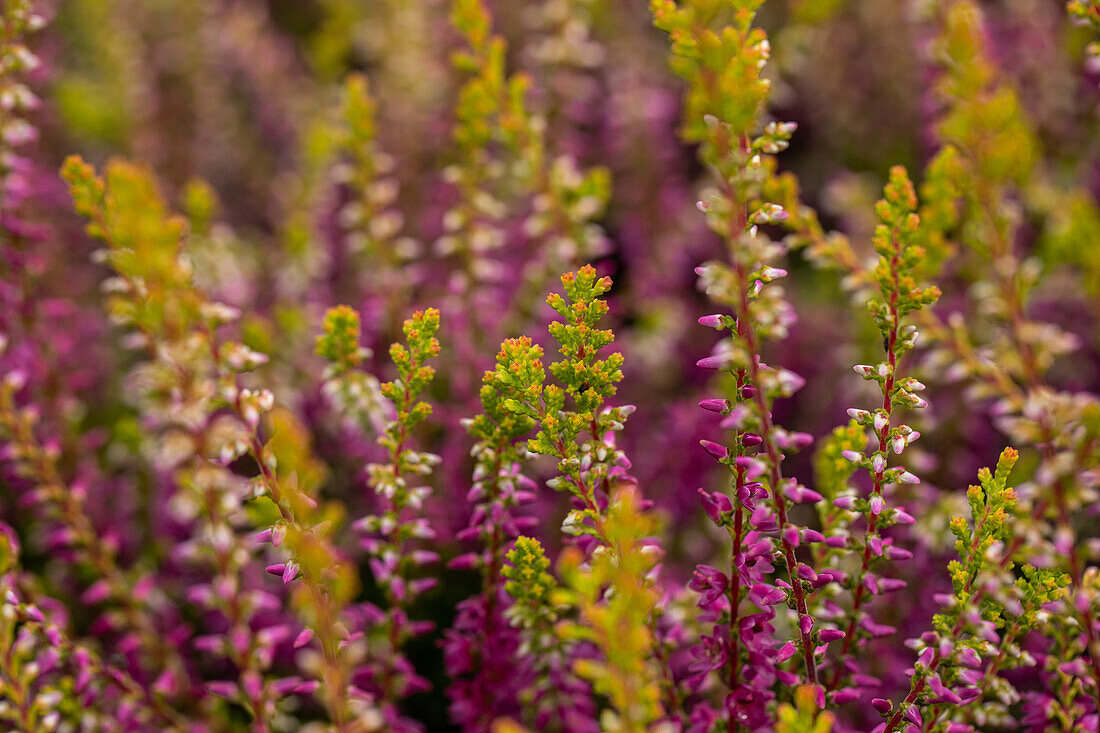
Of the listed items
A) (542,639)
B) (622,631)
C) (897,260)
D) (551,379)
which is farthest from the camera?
(551,379)

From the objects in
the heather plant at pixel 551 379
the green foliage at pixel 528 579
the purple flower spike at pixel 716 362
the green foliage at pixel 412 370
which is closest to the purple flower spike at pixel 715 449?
the heather plant at pixel 551 379

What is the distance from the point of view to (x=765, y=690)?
1.02 metres

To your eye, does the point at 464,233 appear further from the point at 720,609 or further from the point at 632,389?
the point at 720,609

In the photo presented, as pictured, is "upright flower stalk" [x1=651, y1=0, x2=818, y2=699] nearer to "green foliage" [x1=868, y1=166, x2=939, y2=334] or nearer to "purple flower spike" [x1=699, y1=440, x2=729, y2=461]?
"purple flower spike" [x1=699, y1=440, x2=729, y2=461]

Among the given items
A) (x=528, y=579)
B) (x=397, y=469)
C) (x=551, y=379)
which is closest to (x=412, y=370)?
(x=397, y=469)

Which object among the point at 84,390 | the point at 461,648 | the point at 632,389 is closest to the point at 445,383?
the point at 632,389

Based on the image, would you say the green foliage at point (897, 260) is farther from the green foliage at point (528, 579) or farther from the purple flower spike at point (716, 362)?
the green foliage at point (528, 579)

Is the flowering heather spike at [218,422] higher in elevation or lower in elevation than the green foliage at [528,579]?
higher

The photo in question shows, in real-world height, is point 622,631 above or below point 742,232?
below

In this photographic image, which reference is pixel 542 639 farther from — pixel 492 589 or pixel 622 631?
pixel 622 631

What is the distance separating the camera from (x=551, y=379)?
2.37 m

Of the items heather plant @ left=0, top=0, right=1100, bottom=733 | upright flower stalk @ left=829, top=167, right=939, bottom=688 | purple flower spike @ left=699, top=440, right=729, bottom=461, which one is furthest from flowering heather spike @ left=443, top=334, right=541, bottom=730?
upright flower stalk @ left=829, top=167, right=939, bottom=688

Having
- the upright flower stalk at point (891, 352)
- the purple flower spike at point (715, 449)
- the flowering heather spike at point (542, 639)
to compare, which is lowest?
the flowering heather spike at point (542, 639)

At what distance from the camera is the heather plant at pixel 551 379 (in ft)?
2.82
